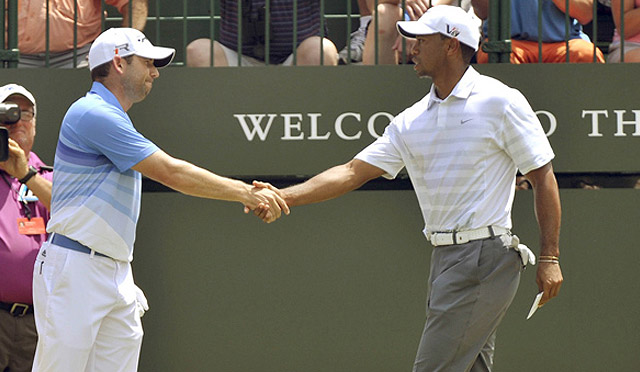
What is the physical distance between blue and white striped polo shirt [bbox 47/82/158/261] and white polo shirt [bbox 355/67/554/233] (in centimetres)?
138

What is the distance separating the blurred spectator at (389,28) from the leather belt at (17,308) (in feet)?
9.15

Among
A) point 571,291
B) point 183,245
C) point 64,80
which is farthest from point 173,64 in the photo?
point 571,291

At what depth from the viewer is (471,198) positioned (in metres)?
4.90

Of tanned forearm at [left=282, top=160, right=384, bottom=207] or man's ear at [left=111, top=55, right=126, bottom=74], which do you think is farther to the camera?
tanned forearm at [left=282, top=160, right=384, bottom=207]

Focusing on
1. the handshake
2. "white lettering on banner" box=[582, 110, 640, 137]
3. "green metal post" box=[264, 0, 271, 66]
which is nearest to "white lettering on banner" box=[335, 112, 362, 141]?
"green metal post" box=[264, 0, 271, 66]

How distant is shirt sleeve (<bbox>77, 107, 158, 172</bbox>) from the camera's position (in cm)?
499

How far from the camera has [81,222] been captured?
4.95m

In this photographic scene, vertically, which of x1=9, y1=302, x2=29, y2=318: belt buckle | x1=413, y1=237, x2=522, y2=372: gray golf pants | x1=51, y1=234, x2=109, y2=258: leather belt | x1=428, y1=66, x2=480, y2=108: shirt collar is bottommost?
x1=9, y1=302, x2=29, y2=318: belt buckle

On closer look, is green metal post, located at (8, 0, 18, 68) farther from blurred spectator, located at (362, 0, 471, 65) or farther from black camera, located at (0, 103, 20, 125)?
blurred spectator, located at (362, 0, 471, 65)

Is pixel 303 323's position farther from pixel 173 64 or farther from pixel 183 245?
pixel 173 64

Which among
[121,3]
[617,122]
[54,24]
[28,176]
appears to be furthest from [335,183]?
[54,24]

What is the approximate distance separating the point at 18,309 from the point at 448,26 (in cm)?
282

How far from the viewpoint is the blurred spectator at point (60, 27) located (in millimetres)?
7254

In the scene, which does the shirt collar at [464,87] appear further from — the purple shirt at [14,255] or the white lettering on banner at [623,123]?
the purple shirt at [14,255]
